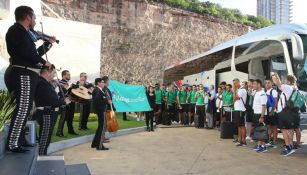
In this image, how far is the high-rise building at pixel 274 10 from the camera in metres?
111

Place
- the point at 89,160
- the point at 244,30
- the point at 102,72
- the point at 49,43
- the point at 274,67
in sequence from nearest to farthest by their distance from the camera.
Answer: the point at 49,43
the point at 89,160
the point at 274,67
the point at 102,72
the point at 244,30

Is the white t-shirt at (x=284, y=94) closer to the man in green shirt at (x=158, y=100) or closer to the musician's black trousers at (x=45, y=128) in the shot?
the musician's black trousers at (x=45, y=128)

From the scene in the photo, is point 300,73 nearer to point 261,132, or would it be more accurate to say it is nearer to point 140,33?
point 261,132

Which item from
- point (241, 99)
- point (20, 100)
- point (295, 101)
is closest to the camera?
point (20, 100)

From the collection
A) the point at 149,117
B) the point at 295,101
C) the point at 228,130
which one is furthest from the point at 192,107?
the point at 295,101

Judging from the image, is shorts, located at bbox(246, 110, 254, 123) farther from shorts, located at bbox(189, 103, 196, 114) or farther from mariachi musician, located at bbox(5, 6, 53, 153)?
mariachi musician, located at bbox(5, 6, 53, 153)

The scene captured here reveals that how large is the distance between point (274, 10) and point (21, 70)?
114711 millimetres

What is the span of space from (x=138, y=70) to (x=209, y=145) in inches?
1056

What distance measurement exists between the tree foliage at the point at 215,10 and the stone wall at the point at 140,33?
1.02 m

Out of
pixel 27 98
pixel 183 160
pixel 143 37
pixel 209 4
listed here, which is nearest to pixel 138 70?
pixel 143 37

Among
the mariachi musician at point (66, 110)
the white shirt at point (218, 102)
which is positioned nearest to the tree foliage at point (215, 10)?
the white shirt at point (218, 102)

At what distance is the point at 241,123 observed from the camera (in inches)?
403

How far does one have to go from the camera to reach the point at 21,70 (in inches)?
185

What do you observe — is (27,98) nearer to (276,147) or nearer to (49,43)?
(49,43)
